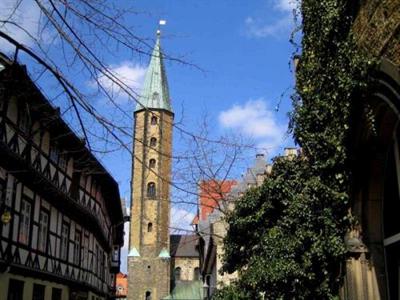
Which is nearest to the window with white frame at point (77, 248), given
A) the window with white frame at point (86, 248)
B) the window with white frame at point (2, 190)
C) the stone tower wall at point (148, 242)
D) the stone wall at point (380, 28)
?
the window with white frame at point (86, 248)

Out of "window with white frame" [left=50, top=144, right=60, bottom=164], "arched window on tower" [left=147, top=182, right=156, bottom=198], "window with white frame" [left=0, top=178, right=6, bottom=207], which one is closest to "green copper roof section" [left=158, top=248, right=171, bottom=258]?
"arched window on tower" [left=147, top=182, right=156, bottom=198]

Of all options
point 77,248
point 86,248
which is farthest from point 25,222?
point 86,248

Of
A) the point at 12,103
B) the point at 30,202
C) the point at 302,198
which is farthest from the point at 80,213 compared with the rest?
the point at 302,198

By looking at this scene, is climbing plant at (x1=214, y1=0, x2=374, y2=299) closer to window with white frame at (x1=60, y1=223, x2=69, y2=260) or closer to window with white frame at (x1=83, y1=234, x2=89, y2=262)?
window with white frame at (x1=60, y1=223, x2=69, y2=260)

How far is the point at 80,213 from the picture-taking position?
81.6ft

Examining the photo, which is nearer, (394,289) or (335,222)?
(394,289)

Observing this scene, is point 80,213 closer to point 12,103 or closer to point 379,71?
point 12,103

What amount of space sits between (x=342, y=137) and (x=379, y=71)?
1.63m

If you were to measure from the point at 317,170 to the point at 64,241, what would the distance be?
1618 cm

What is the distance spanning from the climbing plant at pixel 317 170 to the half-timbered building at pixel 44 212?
3.64 m

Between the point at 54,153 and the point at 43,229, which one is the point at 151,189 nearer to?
the point at 54,153

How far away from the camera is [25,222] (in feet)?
61.7

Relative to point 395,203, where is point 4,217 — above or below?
above

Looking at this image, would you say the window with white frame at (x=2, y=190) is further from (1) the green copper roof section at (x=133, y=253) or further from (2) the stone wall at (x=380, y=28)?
(1) the green copper roof section at (x=133, y=253)
